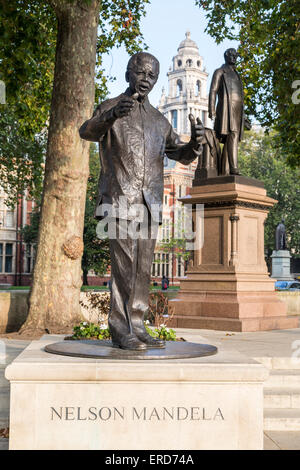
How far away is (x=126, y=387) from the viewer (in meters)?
4.19

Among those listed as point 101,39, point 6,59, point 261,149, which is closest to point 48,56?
point 101,39

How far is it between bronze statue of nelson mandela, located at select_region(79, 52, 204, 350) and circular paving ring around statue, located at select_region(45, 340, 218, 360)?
14cm

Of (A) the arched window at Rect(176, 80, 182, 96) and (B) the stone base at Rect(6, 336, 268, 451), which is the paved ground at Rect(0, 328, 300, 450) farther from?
(A) the arched window at Rect(176, 80, 182, 96)

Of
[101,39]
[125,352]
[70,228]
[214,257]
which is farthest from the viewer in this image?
[101,39]

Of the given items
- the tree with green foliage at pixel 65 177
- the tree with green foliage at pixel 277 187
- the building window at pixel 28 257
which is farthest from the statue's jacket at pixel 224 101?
the building window at pixel 28 257

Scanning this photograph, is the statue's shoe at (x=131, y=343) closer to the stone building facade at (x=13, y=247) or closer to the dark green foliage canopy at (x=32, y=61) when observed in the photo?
the dark green foliage canopy at (x=32, y=61)

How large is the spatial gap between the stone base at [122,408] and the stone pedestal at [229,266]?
267 inches

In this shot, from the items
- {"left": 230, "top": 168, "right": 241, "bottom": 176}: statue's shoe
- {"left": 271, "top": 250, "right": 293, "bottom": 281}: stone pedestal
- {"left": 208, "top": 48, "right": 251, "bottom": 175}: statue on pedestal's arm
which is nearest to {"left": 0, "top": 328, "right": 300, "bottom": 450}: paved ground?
{"left": 230, "top": 168, "right": 241, "bottom": 176}: statue's shoe

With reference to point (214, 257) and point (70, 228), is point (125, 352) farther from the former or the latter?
point (214, 257)

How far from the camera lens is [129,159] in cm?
490

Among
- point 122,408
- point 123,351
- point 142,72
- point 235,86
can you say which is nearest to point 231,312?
point 235,86

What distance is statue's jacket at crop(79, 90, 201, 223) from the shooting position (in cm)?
484

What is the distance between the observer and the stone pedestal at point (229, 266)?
11.2m
